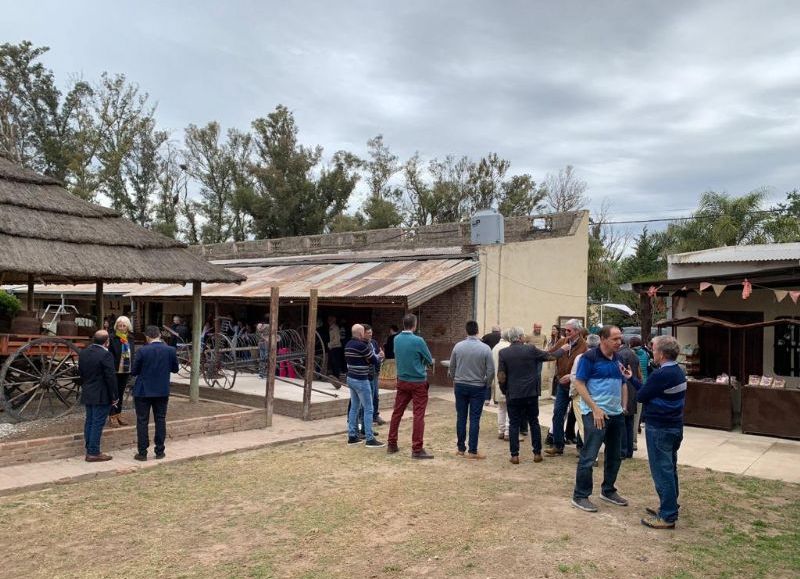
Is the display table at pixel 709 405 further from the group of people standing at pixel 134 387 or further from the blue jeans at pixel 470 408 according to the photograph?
the group of people standing at pixel 134 387

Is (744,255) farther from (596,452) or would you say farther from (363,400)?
(596,452)

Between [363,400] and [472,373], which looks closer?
[472,373]

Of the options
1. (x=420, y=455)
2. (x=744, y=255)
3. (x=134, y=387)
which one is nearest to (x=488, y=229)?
(x=744, y=255)

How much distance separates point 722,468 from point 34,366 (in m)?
8.50

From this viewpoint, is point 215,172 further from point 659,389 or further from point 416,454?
point 659,389

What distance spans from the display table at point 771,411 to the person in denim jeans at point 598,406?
4.57m

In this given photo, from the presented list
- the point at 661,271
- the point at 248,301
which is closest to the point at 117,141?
the point at 248,301

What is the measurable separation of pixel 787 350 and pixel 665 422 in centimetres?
779

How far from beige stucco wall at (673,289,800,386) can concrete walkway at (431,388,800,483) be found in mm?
2517

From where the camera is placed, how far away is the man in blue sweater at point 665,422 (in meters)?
4.93

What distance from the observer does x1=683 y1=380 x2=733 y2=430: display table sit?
9.48m

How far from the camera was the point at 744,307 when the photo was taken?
11609 mm

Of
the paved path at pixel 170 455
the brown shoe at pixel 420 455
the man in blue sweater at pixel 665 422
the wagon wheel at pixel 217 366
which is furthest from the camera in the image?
the wagon wheel at pixel 217 366

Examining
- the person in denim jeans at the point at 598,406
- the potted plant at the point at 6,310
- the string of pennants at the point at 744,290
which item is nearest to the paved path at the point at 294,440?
the string of pennants at the point at 744,290
